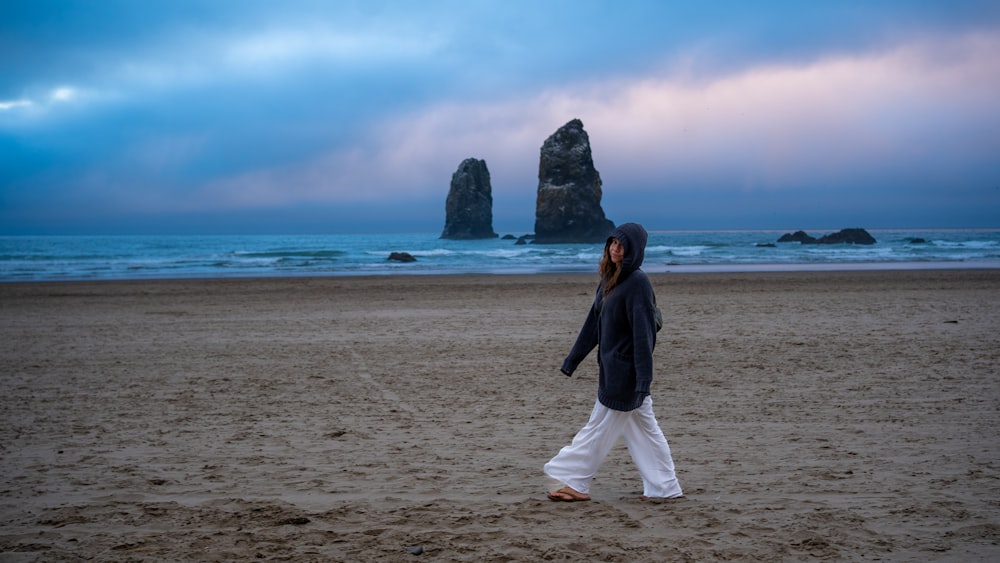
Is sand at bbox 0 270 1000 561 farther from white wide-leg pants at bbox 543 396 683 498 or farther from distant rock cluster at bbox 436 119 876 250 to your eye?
distant rock cluster at bbox 436 119 876 250

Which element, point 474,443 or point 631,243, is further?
point 474,443

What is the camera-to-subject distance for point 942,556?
144 inches

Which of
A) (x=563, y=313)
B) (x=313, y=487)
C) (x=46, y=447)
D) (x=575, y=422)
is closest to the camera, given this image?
(x=313, y=487)

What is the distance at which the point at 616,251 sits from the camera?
14.2ft

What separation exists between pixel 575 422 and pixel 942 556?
3.37 m

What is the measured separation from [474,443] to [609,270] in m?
2.21

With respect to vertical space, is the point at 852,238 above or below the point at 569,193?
below

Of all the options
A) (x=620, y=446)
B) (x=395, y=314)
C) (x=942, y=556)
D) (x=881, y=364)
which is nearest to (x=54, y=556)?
(x=620, y=446)

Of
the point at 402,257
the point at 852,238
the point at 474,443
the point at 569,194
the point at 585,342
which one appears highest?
the point at 569,194

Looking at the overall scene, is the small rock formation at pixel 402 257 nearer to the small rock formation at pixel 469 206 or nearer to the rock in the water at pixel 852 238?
the rock in the water at pixel 852 238

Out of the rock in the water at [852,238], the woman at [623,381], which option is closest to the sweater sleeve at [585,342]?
the woman at [623,381]

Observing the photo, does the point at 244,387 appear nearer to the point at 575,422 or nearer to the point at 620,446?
the point at 575,422


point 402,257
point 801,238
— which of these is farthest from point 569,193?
point 402,257

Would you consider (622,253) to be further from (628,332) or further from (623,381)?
(623,381)
